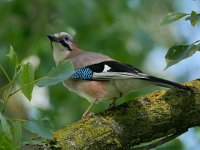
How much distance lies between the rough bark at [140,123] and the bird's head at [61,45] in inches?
91.7

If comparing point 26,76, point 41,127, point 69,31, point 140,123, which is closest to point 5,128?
point 41,127

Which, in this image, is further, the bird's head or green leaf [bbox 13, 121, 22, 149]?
the bird's head

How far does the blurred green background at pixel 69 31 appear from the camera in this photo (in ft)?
28.3

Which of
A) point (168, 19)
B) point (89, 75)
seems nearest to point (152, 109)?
point (168, 19)

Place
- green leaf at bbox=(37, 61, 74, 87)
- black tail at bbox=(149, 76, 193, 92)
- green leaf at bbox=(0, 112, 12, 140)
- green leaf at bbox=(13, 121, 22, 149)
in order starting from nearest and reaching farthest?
green leaf at bbox=(0, 112, 12, 140), green leaf at bbox=(13, 121, 22, 149), green leaf at bbox=(37, 61, 74, 87), black tail at bbox=(149, 76, 193, 92)

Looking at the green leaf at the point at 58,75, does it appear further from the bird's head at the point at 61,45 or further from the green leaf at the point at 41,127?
the bird's head at the point at 61,45

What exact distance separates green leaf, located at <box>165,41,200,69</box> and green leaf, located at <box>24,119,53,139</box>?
1.24 metres

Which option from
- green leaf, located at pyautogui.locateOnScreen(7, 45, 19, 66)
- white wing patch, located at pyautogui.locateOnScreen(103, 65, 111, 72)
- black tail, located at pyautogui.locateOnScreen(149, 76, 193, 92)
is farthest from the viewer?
white wing patch, located at pyautogui.locateOnScreen(103, 65, 111, 72)

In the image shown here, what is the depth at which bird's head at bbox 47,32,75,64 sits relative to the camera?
7141 mm

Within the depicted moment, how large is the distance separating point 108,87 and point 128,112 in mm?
830

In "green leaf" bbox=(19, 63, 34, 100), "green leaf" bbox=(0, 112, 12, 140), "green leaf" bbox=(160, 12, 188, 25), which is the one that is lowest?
"green leaf" bbox=(0, 112, 12, 140)

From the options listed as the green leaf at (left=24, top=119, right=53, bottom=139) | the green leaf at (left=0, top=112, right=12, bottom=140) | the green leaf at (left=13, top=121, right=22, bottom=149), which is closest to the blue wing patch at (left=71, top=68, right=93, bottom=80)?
the green leaf at (left=24, top=119, right=53, bottom=139)

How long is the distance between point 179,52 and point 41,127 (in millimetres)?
1388

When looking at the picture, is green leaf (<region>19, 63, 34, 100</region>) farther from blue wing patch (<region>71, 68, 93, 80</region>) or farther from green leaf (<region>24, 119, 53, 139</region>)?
blue wing patch (<region>71, 68, 93, 80</region>)
